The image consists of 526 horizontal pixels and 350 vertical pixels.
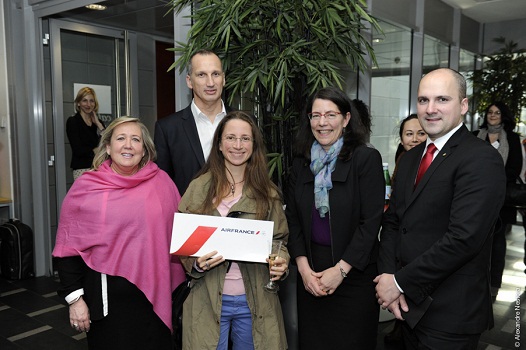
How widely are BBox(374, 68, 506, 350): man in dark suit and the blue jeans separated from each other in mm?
587

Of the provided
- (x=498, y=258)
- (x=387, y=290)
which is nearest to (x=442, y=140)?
(x=387, y=290)

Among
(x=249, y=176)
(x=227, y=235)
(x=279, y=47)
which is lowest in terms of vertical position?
(x=227, y=235)

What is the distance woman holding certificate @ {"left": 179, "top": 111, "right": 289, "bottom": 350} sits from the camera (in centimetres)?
190

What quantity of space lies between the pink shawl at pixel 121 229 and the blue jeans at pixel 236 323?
319 mm

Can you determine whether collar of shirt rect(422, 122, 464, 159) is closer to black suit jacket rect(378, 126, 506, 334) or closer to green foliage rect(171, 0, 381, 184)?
black suit jacket rect(378, 126, 506, 334)

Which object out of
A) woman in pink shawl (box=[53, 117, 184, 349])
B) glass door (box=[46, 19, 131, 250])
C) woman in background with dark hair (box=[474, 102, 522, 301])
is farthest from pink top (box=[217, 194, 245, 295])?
glass door (box=[46, 19, 131, 250])

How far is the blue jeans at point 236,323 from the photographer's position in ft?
6.27

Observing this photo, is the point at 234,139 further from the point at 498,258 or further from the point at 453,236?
the point at 498,258

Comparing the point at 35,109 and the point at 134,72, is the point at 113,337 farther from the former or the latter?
the point at 134,72

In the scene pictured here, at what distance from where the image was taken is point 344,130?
208 cm

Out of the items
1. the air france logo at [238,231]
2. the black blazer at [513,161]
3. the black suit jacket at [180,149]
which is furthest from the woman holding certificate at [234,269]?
the black blazer at [513,161]

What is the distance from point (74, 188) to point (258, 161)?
33.0 inches

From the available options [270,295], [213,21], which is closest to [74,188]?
[270,295]

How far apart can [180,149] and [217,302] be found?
0.90 metres
